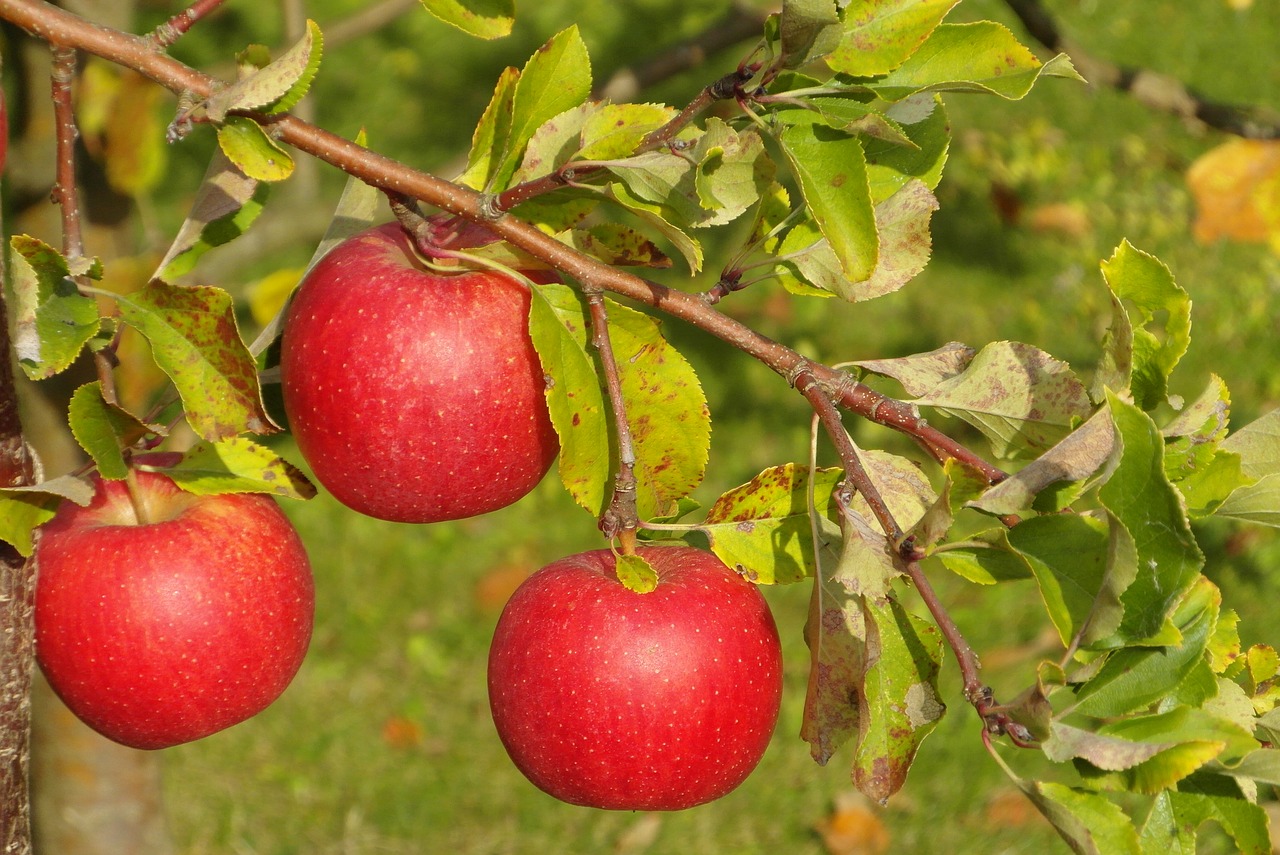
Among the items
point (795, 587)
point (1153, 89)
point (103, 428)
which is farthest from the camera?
point (795, 587)

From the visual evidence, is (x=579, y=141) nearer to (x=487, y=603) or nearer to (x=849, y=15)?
(x=849, y=15)

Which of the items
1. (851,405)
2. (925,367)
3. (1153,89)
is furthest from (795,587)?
(851,405)

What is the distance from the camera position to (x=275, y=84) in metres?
0.95

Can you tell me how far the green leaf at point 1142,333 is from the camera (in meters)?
0.95

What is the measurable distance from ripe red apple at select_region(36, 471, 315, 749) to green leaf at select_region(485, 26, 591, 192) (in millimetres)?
400

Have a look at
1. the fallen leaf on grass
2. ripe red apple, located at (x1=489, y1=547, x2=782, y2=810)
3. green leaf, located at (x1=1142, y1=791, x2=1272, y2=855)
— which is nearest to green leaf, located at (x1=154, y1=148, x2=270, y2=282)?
ripe red apple, located at (x1=489, y1=547, x2=782, y2=810)

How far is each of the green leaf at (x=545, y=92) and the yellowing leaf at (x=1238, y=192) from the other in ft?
10.2

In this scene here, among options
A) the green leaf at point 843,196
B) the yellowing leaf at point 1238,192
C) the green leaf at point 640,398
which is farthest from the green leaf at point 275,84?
the yellowing leaf at point 1238,192

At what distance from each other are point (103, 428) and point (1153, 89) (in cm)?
194

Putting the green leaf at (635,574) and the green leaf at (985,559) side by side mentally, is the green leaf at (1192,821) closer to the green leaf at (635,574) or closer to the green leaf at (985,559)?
the green leaf at (985,559)

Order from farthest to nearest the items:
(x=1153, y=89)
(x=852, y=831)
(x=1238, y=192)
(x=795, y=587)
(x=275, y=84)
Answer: (x=1238, y=192) → (x=795, y=587) → (x=852, y=831) → (x=1153, y=89) → (x=275, y=84)

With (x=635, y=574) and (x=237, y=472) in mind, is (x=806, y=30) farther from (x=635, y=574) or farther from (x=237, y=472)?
(x=237, y=472)

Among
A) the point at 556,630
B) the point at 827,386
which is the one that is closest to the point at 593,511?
the point at 556,630

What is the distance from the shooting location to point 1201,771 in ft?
2.90
